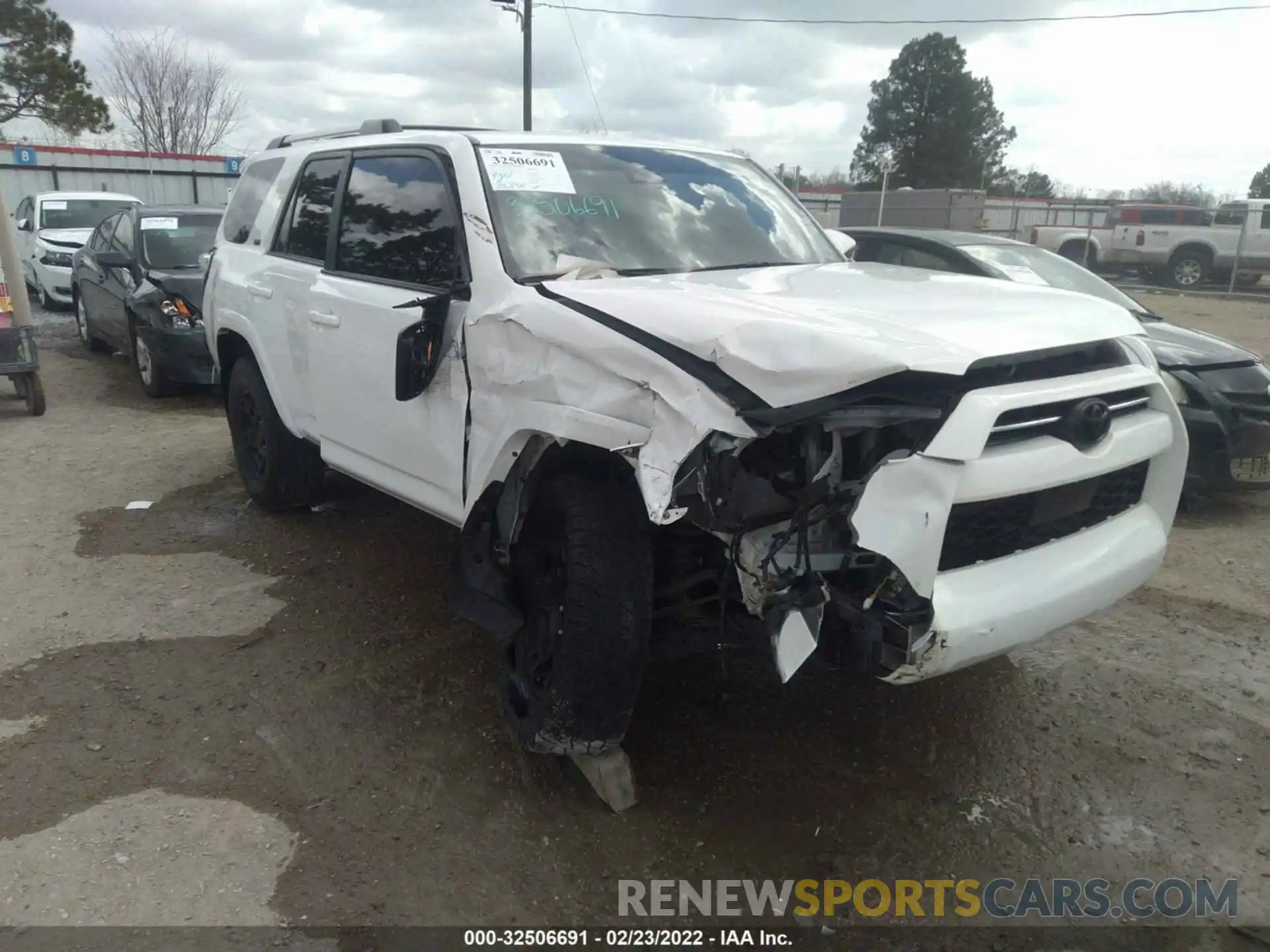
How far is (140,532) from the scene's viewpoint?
5414 millimetres

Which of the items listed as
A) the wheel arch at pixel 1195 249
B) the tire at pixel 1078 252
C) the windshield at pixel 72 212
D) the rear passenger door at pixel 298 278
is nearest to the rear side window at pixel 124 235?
the windshield at pixel 72 212

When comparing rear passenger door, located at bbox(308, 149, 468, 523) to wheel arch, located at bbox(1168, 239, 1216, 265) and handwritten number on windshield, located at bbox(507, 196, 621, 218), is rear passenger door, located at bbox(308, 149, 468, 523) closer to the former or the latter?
handwritten number on windshield, located at bbox(507, 196, 621, 218)

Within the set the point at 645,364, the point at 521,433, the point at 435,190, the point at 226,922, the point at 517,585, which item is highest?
the point at 435,190

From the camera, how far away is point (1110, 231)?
21.0m

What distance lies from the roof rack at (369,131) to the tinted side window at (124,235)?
193 inches

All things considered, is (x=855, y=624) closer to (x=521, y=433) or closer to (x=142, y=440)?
(x=521, y=433)

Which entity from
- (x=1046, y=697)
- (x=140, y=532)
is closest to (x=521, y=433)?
(x=1046, y=697)

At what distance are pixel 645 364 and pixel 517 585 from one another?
3.32ft

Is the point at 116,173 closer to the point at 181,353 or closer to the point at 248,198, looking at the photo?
the point at 181,353

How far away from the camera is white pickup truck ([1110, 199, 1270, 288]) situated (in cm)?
1925

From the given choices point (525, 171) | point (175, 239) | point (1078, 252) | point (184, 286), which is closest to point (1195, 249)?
point (1078, 252)

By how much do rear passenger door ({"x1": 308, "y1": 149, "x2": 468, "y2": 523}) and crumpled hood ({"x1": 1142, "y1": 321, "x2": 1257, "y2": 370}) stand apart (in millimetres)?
4253

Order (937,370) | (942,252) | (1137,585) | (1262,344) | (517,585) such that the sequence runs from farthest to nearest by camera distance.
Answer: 1. (1262,344)
2. (942,252)
3. (517,585)
4. (1137,585)
5. (937,370)

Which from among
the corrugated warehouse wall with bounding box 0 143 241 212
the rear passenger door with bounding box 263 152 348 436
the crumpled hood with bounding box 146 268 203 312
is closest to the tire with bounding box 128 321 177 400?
the crumpled hood with bounding box 146 268 203 312
